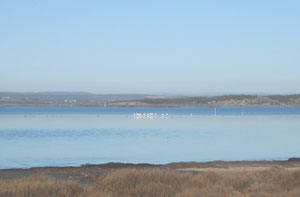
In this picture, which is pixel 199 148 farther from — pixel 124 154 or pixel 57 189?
pixel 57 189

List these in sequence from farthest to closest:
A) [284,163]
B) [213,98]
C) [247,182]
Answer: [213,98]
[284,163]
[247,182]

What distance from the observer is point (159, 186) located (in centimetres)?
936

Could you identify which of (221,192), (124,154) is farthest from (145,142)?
(221,192)

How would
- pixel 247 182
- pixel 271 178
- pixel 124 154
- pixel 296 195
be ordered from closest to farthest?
1. pixel 296 195
2. pixel 247 182
3. pixel 271 178
4. pixel 124 154

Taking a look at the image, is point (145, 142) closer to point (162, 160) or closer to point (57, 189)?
point (162, 160)

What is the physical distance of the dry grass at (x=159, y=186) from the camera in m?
8.73

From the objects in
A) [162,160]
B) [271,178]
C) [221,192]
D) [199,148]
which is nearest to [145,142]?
[199,148]

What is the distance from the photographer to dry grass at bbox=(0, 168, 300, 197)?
8734mm

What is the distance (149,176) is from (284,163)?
11083 mm

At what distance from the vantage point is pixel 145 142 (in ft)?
105

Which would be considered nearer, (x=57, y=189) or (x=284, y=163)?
(x=57, y=189)

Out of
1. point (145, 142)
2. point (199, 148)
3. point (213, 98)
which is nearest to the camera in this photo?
point (199, 148)

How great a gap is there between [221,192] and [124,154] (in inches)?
645

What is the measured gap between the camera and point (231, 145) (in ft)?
98.5
